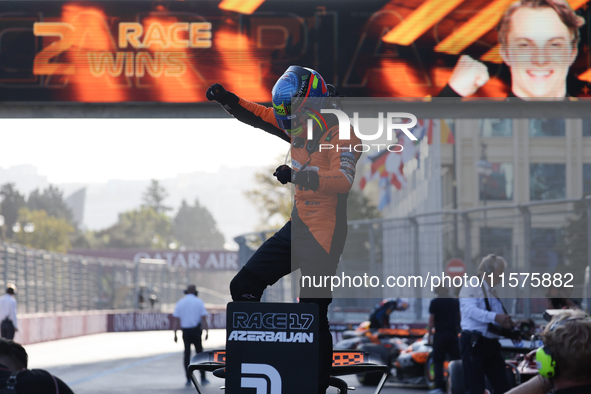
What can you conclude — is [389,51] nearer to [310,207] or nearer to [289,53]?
[289,53]

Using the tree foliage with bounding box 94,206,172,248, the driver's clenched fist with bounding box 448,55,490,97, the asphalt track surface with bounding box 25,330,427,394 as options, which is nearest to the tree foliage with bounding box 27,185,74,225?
the tree foliage with bounding box 94,206,172,248

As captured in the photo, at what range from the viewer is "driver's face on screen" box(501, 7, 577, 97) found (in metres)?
8.92

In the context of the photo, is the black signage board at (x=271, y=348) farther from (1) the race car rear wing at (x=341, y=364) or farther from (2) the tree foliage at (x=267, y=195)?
(2) the tree foliage at (x=267, y=195)

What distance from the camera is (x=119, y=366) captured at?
56.3ft

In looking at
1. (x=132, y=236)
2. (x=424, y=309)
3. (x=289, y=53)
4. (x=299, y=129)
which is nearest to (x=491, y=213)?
(x=424, y=309)

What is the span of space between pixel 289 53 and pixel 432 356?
211 inches

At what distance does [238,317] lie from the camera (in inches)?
137

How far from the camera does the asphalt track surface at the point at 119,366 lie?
12.8 m

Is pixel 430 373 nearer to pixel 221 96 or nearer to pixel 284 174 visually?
pixel 221 96

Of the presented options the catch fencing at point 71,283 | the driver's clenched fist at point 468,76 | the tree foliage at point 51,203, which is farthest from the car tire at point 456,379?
the tree foliage at point 51,203

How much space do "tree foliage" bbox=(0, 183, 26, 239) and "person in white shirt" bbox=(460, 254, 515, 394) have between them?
397ft

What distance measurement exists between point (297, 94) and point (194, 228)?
193m

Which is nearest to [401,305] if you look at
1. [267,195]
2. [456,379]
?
[456,379]

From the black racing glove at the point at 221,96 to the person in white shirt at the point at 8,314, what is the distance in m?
13.8
